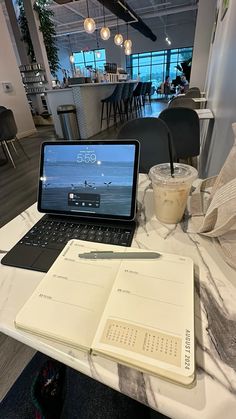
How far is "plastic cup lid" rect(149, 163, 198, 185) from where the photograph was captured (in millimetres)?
578

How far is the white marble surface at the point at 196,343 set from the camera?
0.28 metres

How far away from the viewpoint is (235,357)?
0.32 m

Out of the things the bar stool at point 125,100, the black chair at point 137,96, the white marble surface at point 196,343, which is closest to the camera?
the white marble surface at point 196,343

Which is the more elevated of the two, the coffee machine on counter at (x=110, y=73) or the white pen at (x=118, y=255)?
the coffee machine on counter at (x=110, y=73)

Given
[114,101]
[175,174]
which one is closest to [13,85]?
[114,101]

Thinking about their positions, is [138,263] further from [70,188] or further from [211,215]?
[70,188]

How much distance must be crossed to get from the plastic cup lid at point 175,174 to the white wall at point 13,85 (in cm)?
506

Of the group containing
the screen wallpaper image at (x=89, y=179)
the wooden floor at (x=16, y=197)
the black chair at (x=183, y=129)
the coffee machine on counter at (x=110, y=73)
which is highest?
the coffee machine on counter at (x=110, y=73)

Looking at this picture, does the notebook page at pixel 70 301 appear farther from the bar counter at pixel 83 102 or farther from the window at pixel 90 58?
the window at pixel 90 58

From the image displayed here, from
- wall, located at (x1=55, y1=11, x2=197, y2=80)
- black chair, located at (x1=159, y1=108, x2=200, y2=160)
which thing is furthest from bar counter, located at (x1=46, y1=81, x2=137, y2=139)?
wall, located at (x1=55, y1=11, x2=197, y2=80)

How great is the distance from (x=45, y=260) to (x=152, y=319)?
291mm

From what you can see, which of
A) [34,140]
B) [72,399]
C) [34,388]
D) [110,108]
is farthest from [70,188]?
[110,108]

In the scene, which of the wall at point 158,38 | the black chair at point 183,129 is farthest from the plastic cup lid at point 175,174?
the wall at point 158,38

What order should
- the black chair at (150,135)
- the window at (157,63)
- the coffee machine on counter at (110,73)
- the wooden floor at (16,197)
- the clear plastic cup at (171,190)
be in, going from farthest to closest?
the window at (157,63), the coffee machine on counter at (110,73), the black chair at (150,135), the wooden floor at (16,197), the clear plastic cup at (171,190)
